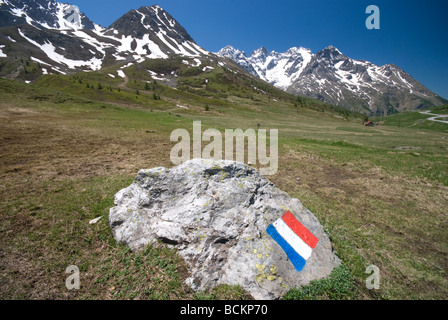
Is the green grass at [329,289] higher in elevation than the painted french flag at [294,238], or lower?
lower

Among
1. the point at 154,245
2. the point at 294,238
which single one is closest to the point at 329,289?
the point at 294,238

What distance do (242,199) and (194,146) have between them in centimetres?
1627

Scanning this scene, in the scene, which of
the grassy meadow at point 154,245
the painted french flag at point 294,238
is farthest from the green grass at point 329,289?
the painted french flag at point 294,238

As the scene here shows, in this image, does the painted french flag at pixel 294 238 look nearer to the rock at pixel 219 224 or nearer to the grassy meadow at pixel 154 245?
the rock at pixel 219 224

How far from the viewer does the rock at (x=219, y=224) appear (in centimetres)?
566

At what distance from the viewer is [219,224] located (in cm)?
659

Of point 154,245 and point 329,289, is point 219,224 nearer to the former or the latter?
point 154,245

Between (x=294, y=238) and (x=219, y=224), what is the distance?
9.07 feet

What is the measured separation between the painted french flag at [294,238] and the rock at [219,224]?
0.17 metres

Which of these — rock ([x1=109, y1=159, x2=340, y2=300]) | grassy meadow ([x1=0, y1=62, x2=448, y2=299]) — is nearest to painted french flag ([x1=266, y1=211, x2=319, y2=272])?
rock ([x1=109, y1=159, x2=340, y2=300])

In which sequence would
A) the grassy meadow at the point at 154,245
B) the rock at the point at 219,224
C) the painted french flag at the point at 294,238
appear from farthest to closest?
the painted french flag at the point at 294,238, the rock at the point at 219,224, the grassy meadow at the point at 154,245

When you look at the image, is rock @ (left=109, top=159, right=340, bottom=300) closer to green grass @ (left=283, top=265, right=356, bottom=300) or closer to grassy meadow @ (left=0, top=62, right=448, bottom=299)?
green grass @ (left=283, top=265, right=356, bottom=300)

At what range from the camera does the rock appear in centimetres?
566

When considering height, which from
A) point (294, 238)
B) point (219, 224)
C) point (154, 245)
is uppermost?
point (219, 224)
